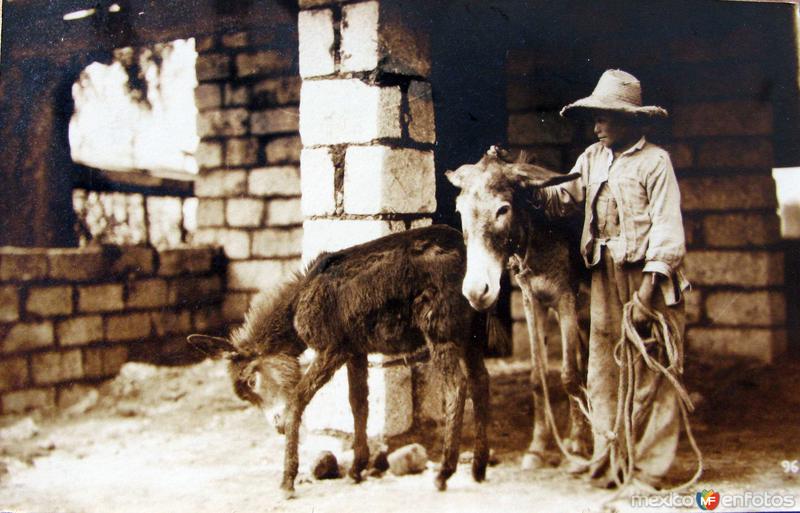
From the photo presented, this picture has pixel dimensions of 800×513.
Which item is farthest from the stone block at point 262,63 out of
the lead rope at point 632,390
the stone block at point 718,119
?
the lead rope at point 632,390

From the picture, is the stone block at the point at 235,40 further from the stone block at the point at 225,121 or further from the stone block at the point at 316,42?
the stone block at the point at 316,42

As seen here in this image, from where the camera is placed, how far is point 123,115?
5.78 metres

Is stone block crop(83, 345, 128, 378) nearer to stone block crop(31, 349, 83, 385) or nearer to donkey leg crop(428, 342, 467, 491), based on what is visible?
stone block crop(31, 349, 83, 385)

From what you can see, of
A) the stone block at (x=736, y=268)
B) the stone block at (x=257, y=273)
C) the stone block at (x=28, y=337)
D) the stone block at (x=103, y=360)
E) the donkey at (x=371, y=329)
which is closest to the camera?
the donkey at (x=371, y=329)

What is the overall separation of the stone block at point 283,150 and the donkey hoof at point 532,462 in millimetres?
3464

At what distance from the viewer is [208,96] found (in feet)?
21.6

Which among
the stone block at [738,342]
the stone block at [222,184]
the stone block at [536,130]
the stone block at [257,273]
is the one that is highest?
the stone block at [536,130]

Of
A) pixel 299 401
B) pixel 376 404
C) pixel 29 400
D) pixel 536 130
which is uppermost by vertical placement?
pixel 536 130

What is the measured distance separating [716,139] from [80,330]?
4.90 meters

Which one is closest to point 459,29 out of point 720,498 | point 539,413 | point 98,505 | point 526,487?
point 539,413

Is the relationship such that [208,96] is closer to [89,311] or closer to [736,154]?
[89,311]

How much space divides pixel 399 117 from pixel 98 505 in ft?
8.86

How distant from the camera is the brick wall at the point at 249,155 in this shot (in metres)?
6.29

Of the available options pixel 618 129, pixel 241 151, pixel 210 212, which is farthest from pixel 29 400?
pixel 618 129
